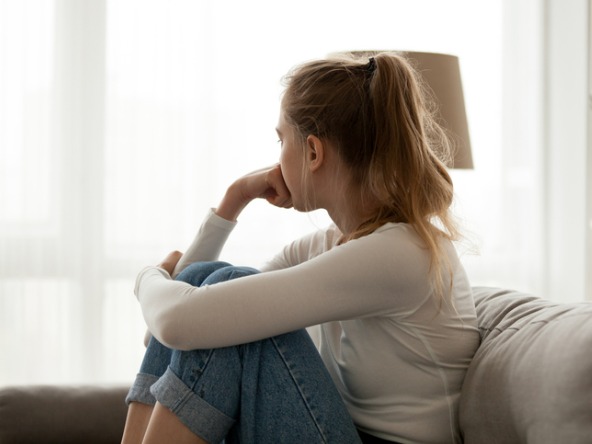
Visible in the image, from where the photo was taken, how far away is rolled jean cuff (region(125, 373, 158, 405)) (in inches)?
59.2

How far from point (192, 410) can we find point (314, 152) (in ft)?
1.71

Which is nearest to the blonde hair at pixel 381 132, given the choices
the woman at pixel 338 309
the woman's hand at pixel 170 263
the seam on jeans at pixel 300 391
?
the woman at pixel 338 309

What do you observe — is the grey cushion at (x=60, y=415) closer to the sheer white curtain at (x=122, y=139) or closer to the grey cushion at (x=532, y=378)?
the grey cushion at (x=532, y=378)

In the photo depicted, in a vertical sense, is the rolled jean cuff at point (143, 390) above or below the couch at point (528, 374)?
below

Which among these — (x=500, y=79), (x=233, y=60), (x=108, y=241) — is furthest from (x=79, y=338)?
(x=500, y=79)

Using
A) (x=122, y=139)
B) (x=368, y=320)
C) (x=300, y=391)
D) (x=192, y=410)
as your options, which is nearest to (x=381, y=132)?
(x=368, y=320)

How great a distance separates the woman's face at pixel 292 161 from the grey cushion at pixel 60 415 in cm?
73

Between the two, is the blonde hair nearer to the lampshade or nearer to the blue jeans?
the blue jeans

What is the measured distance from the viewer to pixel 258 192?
1.85 metres

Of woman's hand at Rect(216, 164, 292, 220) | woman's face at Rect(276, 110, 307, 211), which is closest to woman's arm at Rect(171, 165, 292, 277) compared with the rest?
woman's hand at Rect(216, 164, 292, 220)

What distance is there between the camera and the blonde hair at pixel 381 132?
4.91 feet

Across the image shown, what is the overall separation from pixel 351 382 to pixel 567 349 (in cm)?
44

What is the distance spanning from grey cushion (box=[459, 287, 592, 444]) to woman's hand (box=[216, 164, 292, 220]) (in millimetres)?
508

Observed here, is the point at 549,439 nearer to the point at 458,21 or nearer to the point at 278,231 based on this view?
the point at 278,231
